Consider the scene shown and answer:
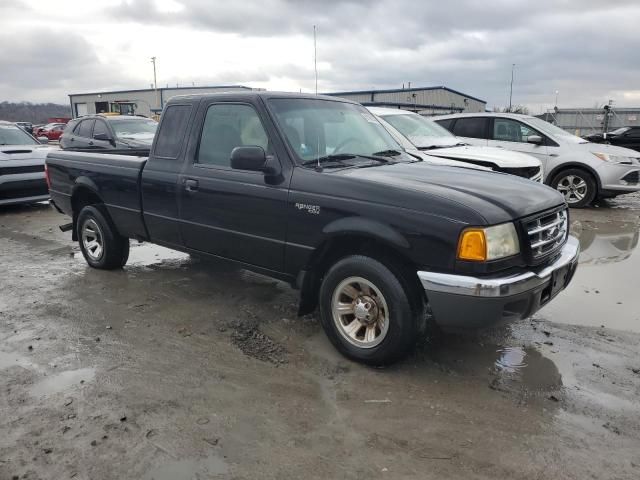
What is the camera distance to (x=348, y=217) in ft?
11.6

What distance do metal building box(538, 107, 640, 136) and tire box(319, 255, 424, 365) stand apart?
26.6m

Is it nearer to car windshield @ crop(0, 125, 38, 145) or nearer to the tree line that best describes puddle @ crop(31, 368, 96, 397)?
car windshield @ crop(0, 125, 38, 145)

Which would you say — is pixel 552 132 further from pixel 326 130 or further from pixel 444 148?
pixel 326 130

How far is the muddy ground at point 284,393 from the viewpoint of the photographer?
269cm

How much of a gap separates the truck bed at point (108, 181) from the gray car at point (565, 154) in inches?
284

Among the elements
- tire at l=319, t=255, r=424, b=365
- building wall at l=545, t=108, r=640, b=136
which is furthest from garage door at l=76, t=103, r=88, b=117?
tire at l=319, t=255, r=424, b=365

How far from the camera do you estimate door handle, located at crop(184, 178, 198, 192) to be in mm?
4516

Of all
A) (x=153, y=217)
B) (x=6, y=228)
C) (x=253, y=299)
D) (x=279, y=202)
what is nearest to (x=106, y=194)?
(x=153, y=217)

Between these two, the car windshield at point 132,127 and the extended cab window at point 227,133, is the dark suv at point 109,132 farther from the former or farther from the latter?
the extended cab window at point 227,133

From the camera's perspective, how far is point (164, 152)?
4.90 metres

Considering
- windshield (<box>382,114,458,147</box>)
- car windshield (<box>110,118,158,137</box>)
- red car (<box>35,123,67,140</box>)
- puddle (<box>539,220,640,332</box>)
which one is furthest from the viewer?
red car (<box>35,123,67,140</box>)

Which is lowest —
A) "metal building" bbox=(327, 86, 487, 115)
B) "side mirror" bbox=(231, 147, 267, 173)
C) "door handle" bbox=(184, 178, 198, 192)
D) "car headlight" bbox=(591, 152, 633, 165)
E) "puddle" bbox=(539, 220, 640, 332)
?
"puddle" bbox=(539, 220, 640, 332)

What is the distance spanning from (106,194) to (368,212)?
3383 millimetres

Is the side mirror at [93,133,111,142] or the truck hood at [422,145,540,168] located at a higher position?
the side mirror at [93,133,111,142]
